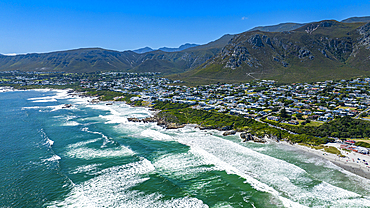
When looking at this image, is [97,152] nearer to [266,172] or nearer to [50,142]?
[50,142]

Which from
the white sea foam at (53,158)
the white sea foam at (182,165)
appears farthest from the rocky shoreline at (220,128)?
the white sea foam at (53,158)

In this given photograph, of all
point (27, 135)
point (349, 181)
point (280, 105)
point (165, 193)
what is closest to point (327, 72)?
point (280, 105)

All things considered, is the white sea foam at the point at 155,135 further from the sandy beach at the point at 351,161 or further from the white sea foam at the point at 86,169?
the sandy beach at the point at 351,161

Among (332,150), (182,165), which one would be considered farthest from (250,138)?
(182,165)

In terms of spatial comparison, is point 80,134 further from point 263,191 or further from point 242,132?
point 263,191

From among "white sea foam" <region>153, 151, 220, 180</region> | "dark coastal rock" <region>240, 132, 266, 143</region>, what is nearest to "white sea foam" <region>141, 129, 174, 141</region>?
"white sea foam" <region>153, 151, 220, 180</region>

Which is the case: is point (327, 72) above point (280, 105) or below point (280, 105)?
above

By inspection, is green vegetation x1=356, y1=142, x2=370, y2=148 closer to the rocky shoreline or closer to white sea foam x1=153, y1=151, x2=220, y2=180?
the rocky shoreline
